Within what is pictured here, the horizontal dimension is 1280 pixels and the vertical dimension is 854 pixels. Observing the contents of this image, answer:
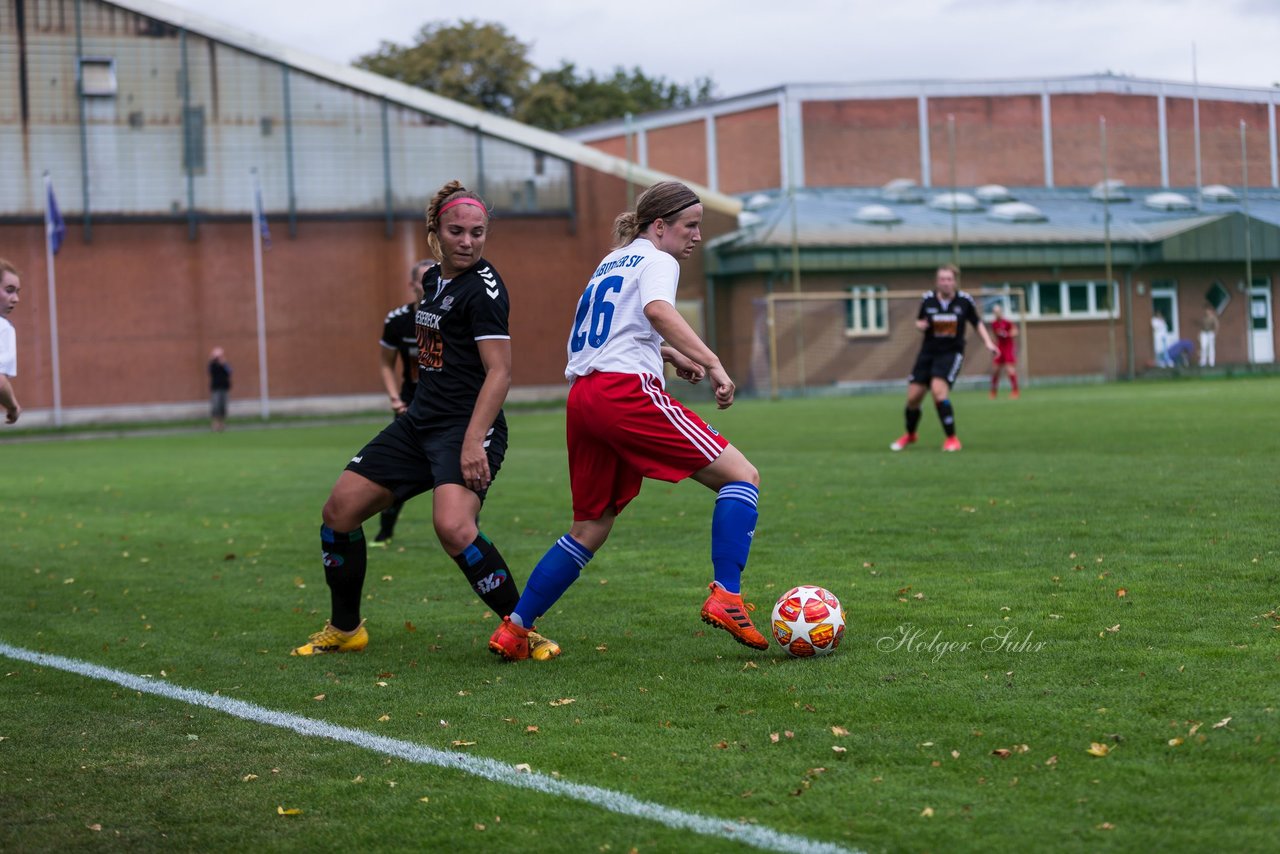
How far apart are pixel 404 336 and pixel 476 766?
5.70 meters

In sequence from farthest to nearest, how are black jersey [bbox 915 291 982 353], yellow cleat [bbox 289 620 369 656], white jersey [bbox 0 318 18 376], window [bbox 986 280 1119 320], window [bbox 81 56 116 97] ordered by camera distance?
window [bbox 986 280 1119 320] < window [bbox 81 56 116 97] < black jersey [bbox 915 291 982 353] < white jersey [bbox 0 318 18 376] < yellow cleat [bbox 289 620 369 656]

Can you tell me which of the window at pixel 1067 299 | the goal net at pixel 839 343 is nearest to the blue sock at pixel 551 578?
the goal net at pixel 839 343

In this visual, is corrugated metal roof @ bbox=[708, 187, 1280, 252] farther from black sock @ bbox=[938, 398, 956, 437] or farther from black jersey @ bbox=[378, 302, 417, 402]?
black jersey @ bbox=[378, 302, 417, 402]

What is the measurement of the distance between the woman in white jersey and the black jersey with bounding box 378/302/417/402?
3562 millimetres

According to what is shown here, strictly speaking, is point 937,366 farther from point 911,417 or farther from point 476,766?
point 476,766

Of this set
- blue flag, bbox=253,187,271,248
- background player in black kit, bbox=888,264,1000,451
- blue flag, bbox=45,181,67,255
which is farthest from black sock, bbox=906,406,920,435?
blue flag, bbox=45,181,67,255

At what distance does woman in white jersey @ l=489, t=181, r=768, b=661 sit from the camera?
19.3 feet

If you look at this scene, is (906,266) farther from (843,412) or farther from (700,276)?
(843,412)

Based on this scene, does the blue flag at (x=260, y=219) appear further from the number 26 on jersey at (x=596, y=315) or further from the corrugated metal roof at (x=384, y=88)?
the number 26 on jersey at (x=596, y=315)

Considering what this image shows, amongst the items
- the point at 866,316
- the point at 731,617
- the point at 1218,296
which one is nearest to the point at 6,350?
the point at 731,617

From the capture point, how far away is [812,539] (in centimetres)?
968

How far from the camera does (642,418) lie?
5887 mm

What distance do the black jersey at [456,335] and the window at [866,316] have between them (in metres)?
36.8

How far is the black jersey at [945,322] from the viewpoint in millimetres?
16703
